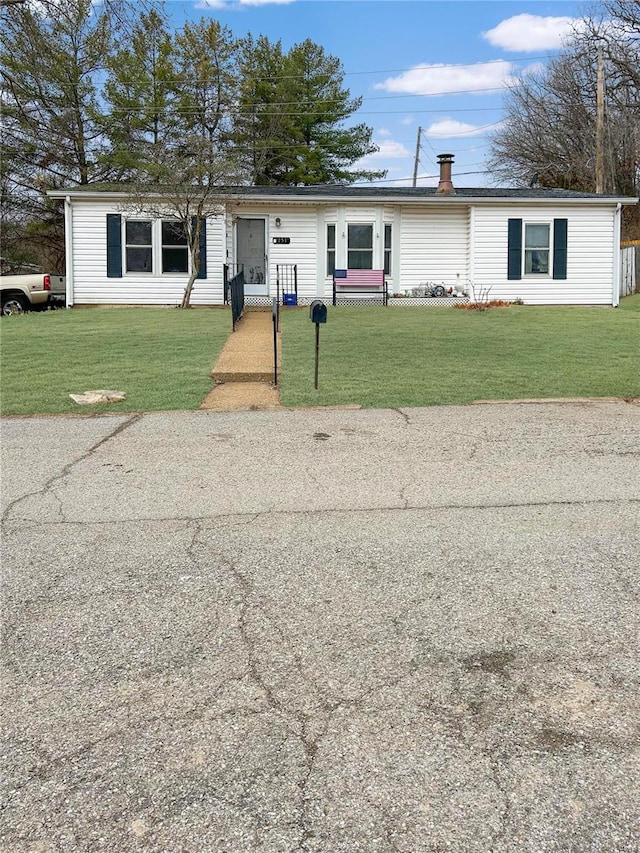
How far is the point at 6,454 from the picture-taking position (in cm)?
636

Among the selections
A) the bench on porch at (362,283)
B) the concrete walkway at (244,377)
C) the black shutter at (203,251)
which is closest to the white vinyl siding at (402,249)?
the black shutter at (203,251)

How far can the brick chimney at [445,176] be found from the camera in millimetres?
21836

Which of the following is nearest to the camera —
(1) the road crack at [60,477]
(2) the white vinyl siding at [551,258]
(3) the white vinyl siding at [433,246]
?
(1) the road crack at [60,477]

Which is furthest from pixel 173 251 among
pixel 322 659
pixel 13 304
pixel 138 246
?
pixel 322 659

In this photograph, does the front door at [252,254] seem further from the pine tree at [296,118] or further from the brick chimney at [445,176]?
the pine tree at [296,118]

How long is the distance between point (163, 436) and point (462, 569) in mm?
3782

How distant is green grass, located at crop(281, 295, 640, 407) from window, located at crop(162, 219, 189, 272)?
4.37 metres

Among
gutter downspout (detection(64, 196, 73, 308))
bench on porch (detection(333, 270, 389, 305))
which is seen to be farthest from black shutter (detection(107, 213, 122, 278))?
bench on porch (detection(333, 270, 389, 305))

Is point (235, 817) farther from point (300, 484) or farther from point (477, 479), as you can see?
point (477, 479)

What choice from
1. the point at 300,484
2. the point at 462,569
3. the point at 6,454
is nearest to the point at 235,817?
the point at 462,569

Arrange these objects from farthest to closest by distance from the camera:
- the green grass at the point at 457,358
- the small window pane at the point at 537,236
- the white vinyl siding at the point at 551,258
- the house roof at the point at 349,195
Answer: the small window pane at the point at 537,236 < the white vinyl siding at the point at 551,258 < the house roof at the point at 349,195 < the green grass at the point at 457,358

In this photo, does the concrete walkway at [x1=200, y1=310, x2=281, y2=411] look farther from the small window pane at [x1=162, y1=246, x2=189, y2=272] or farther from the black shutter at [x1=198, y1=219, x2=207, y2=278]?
the small window pane at [x1=162, y1=246, x2=189, y2=272]

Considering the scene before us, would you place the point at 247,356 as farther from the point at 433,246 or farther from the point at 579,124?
the point at 579,124

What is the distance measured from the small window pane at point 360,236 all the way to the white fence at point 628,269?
28.1 ft
